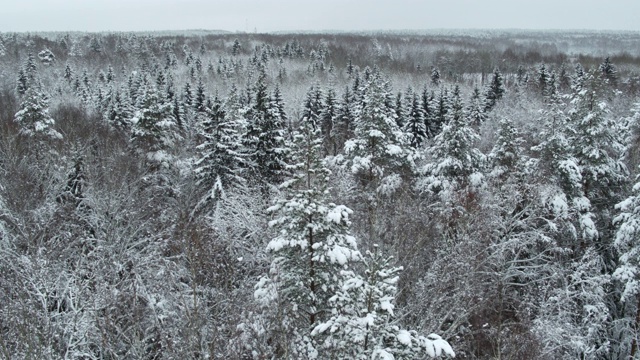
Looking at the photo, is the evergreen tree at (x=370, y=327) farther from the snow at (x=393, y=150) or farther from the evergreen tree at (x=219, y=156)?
the evergreen tree at (x=219, y=156)

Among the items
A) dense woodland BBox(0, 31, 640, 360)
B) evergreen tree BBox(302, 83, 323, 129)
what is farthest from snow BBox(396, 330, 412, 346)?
evergreen tree BBox(302, 83, 323, 129)

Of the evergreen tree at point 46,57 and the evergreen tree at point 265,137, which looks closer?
the evergreen tree at point 265,137

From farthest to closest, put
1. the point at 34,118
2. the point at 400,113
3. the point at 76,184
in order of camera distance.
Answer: the point at 400,113 < the point at 34,118 < the point at 76,184

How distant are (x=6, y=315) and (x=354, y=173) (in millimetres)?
13468

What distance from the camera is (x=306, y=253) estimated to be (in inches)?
382

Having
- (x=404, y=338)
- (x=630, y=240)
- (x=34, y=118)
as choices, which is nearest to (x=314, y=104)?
(x=34, y=118)

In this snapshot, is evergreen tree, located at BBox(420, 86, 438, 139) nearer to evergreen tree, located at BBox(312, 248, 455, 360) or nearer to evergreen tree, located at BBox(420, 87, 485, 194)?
evergreen tree, located at BBox(420, 87, 485, 194)

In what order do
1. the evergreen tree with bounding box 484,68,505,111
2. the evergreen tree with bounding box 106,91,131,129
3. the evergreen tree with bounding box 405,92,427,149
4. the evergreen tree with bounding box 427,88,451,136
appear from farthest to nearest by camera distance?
the evergreen tree with bounding box 484,68,505,111 < the evergreen tree with bounding box 427,88,451,136 < the evergreen tree with bounding box 106,91,131,129 < the evergreen tree with bounding box 405,92,427,149

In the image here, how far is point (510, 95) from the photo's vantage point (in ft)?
205

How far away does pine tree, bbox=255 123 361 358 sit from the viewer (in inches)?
365

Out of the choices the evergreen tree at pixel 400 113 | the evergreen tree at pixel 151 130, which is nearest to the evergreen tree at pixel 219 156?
the evergreen tree at pixel 151 130

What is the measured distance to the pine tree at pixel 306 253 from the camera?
30.4ft

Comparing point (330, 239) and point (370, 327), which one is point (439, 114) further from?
point (370, 327)

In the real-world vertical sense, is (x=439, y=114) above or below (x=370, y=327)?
below
